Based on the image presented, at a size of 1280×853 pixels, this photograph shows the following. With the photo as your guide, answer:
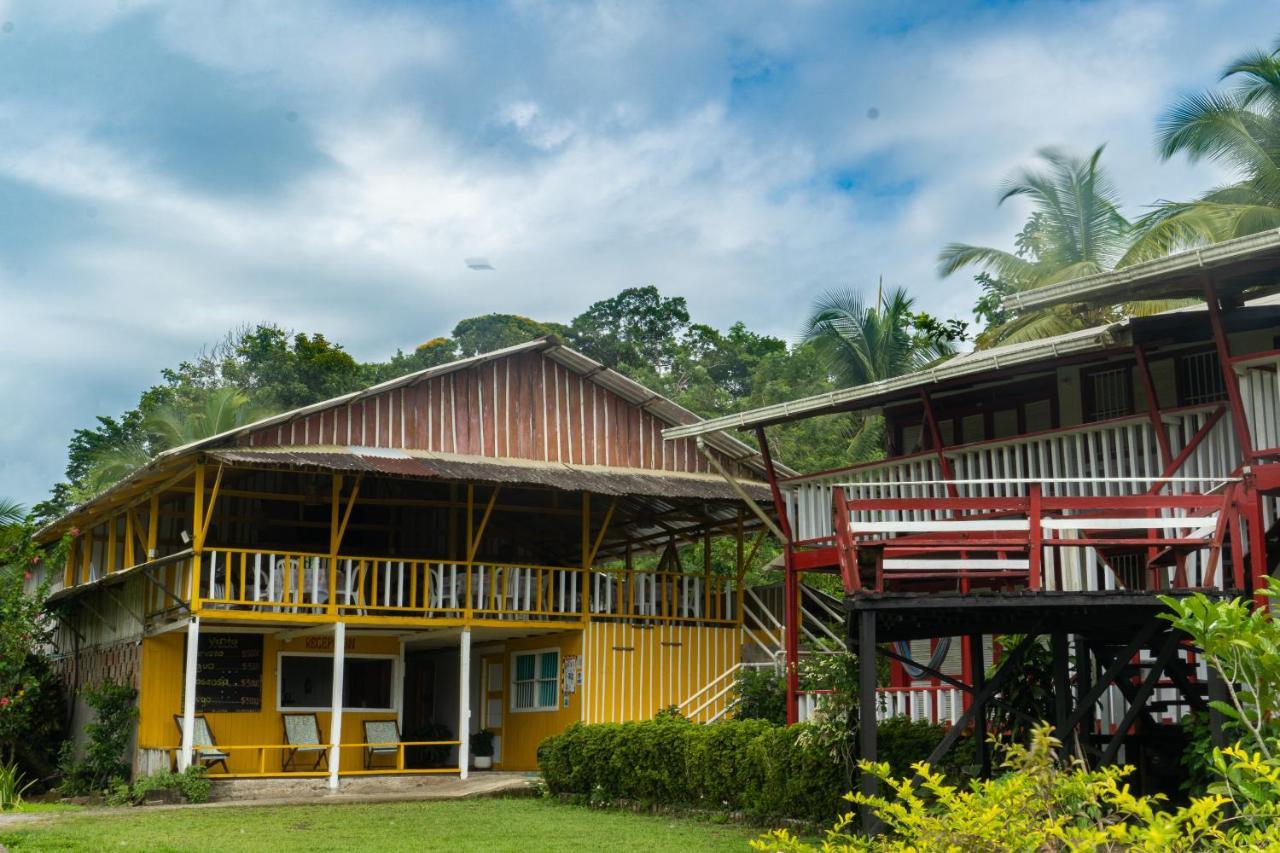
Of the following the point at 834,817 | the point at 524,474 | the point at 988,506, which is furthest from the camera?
the point at 524,474

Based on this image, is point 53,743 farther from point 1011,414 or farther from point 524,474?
point 1011,414

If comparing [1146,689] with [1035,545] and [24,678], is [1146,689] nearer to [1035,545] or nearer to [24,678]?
[1035,545]

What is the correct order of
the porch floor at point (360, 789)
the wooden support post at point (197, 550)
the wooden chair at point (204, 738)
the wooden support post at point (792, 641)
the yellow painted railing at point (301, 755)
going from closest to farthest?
the wooden support post at point (792, 641)
the porch floor at point (360, 789)
the wooden support post at point (197, 550)
the yellow painted railing at point (301, 755)
the wooden chair at point (204, 738)

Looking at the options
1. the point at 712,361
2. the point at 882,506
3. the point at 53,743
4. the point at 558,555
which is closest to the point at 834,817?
the point at 882,506

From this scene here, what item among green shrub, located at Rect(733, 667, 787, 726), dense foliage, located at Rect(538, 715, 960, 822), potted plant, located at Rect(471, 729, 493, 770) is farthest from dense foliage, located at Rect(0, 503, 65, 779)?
green shrub, located at Rect(733, 667, 787, 726)

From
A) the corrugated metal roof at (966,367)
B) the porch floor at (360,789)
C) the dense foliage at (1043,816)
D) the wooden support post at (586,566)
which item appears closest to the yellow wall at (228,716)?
the porch floor at (360,789)

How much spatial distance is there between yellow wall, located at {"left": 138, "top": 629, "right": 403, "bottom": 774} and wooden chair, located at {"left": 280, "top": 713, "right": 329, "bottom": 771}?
18 cm

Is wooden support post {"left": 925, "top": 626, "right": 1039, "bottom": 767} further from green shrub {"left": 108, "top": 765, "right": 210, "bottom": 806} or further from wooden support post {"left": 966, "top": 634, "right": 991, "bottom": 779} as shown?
green shrub {"left": 108, "top": 765, "right": 210, "bottom": 806}

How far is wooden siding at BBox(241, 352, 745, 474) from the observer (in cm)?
2252

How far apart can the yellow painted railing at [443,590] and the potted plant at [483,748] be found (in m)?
2.70

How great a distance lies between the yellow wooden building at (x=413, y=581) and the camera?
2130 cm

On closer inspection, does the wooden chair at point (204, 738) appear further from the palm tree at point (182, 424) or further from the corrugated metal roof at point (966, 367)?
the palm tree at point (182, 424)

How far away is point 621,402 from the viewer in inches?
989

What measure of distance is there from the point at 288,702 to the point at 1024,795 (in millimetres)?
19159
